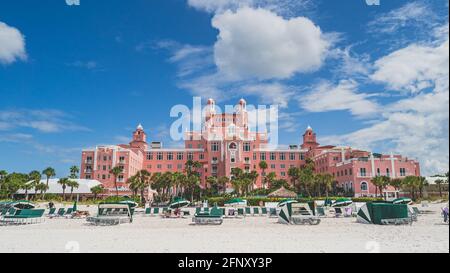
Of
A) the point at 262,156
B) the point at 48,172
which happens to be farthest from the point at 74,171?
the point at 262,156

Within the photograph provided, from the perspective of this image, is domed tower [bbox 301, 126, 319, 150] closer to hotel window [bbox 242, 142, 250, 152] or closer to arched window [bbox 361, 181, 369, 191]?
hotel window [bbox 242, 142, 250, 152]

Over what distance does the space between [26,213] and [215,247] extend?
1686 centimetres

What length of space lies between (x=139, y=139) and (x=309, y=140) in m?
46.3

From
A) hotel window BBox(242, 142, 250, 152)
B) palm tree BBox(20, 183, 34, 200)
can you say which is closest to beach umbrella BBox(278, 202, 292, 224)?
palm tree BBox(20, 183, 34, 200)

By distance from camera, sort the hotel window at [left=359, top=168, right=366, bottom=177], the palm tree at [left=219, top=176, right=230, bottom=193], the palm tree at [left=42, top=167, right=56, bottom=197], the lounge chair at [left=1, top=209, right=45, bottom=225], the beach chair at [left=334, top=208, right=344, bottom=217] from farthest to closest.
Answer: the palm tree at [left=219, top=176, right=230, bottom=193], the palm tree at [left=42, top=167, right=56, bottom=197], the hotel window at [left=359, top=168, right=366, bottom=177], the beach chair at [left=334, top=208, right=344, bottom=217], the lounge chair at [left=1, top=209, right=45, bottom=225]

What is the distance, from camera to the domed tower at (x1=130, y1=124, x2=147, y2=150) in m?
89.7

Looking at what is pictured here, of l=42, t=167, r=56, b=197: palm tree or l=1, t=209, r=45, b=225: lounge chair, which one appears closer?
l=1, t=209, r=45, b=225: lounge chair

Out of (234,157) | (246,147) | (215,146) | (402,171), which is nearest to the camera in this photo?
(402,171)

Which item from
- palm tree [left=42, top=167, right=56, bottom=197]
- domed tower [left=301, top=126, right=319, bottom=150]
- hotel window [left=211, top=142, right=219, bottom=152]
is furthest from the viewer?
domed tower [left=301, top=126, right=319, bottom=150]

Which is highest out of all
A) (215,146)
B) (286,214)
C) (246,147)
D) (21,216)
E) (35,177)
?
(215,146)

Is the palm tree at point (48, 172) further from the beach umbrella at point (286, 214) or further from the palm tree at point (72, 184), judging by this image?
the beach umbrella at point (286, 214)

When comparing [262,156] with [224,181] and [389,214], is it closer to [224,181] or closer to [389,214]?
[224,181]

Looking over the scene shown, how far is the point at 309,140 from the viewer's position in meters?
92.2
